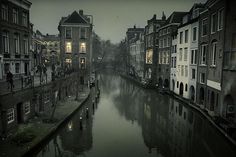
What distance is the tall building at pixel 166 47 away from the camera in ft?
151

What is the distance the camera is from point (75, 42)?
170ft

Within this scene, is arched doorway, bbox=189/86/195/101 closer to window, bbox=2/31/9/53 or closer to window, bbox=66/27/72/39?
window, bbox=2/31/9/53

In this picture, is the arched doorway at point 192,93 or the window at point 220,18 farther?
the arched doorway at point 192,93

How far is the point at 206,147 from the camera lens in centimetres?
1795

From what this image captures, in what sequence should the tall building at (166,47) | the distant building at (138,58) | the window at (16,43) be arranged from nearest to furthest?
the window at (16,43) < the tall building at (166,47) < the distant building at (138,58)

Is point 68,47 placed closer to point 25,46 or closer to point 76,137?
point 25,46

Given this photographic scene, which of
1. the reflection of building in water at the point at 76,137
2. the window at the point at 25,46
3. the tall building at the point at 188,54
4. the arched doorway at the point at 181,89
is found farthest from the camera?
the arched doorway at the point at 181,89

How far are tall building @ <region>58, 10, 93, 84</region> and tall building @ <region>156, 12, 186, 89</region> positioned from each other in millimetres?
17434

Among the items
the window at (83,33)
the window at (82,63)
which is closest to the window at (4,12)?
the window at (83,33)

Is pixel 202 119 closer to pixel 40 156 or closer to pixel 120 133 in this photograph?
pixel 120 133

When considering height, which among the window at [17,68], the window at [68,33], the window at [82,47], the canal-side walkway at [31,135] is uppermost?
the window at [68,33]

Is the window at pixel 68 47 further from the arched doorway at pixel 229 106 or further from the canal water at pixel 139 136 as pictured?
the arched doorway at pixel 229 106

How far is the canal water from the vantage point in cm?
1698

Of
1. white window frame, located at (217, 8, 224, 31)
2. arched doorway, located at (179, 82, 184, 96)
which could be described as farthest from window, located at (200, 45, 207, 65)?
arched doorway, located at (179, 82, 184, 96)
